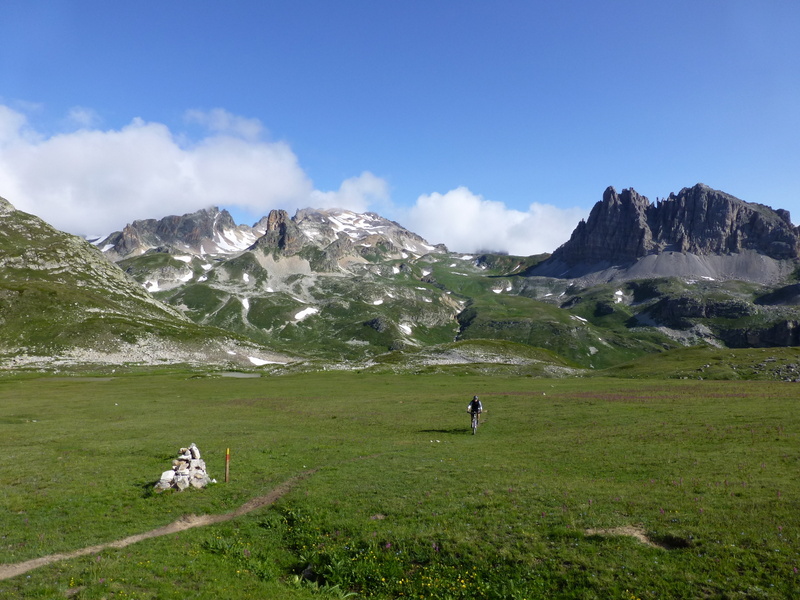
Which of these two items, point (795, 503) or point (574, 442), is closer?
point (795, 503)

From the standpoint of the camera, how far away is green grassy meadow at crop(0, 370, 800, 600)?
16.7 metres

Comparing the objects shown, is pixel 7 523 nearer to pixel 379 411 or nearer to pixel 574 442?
pixel 574 442

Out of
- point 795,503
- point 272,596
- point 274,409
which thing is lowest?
point 274,409

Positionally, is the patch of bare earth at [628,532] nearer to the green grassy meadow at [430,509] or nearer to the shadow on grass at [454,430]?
the green grassy meadow at [430,509]

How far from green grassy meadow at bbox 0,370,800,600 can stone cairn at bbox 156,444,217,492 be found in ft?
2.40

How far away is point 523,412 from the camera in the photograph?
5928 centimetres

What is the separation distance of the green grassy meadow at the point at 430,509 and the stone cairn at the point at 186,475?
730mm

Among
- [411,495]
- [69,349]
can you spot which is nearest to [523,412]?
[411,495]

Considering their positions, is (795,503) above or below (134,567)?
above

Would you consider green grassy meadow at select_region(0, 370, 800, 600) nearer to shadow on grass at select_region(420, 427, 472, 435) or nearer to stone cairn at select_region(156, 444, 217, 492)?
shadow on grass at select_region(420, 427, 472, 435)

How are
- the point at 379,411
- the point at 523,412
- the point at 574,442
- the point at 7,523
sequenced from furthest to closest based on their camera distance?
the point at 379,411, the point at 523,412, the point at 574,442, the point at 7,523

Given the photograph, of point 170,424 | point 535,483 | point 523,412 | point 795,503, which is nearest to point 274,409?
point 170,424

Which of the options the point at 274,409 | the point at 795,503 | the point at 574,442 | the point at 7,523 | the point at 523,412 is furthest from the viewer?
the point at 274,409

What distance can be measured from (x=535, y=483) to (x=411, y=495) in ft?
25.2
